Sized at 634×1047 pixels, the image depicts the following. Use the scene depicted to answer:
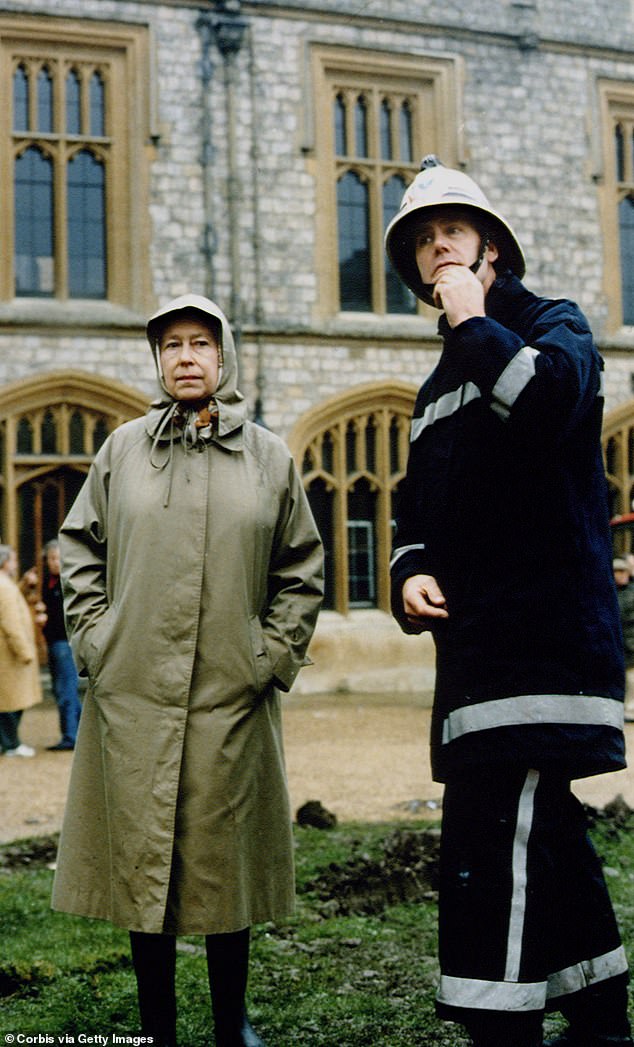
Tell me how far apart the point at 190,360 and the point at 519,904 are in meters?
1.61

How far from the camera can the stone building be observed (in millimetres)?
12578

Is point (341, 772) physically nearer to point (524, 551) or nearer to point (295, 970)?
point (295, 970)

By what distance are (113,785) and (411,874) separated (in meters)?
2.35

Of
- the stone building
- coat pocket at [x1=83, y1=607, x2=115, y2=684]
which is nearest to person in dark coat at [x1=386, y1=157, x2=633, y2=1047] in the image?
coat pocket at [x1=83, y1=607, x2=115, y2=684]

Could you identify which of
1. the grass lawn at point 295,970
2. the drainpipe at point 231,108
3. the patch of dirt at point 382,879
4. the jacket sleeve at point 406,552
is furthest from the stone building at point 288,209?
the jacket sleeve at point 406,552

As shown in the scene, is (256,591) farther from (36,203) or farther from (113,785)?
(36,203)

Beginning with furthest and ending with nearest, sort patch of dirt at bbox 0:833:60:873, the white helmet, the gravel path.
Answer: the gravel path < patch of dirt at bbox 0:833:60:873 < the white helmet

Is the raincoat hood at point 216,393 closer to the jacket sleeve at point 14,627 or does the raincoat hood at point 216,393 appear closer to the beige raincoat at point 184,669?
the beige raincoat at point 184,669

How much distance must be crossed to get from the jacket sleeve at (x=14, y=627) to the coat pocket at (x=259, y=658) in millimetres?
6186

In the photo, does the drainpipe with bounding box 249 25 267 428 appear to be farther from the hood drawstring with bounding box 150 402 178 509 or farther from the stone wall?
the hood drawstring with bounding box 150 402 178 509

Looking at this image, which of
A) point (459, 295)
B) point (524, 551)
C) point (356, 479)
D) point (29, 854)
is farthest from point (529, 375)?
point (356, 479)

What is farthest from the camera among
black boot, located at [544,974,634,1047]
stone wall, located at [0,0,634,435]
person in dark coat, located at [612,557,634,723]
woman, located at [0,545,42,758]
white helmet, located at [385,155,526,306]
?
stone wall, located at [0,0,634,435]

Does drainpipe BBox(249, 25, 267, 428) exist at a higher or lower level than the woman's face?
higher

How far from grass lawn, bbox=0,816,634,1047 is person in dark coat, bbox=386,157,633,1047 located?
0.78m
